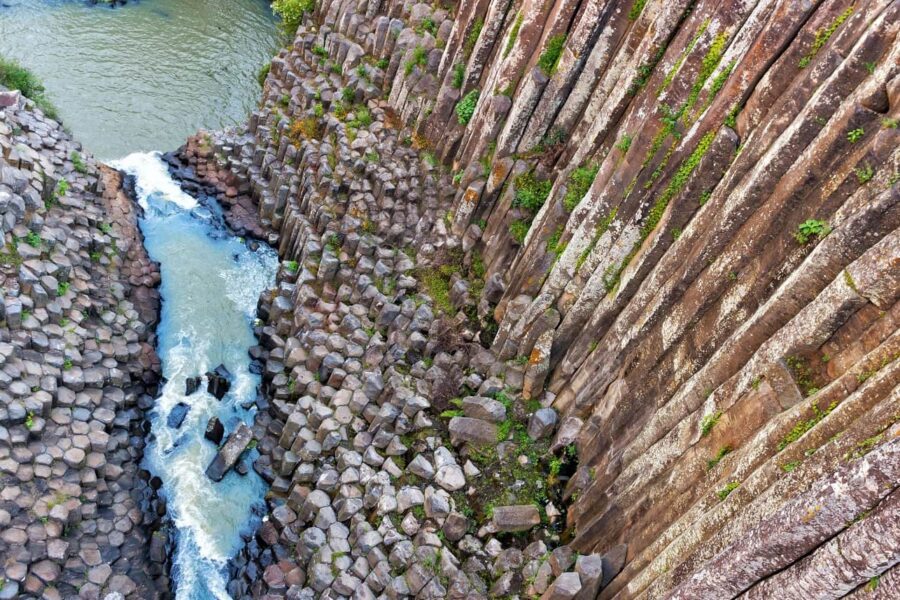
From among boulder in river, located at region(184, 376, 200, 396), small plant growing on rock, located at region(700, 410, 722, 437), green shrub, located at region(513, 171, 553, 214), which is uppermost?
small plant growing on rock, located at region(700, 410, 722, 437)

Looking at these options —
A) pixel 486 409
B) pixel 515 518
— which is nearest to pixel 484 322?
pixel 486 409

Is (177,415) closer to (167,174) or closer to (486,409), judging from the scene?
(486,409)

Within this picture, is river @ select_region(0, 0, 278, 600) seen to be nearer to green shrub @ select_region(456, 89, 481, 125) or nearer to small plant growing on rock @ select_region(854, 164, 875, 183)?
green shrub @ select_region(456, 89, 481, 125)

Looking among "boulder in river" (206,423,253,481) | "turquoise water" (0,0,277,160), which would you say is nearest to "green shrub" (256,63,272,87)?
"turquoise water" (0,0,277,160)

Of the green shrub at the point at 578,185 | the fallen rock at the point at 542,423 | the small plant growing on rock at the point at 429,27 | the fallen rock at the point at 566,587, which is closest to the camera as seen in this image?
the fallen rock at the point at 566,587

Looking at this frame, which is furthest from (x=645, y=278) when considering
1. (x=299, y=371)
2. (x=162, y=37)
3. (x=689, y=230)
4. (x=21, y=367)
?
(x=162, y=37)

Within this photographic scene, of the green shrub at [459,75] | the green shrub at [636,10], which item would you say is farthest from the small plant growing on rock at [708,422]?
the green shrub at [459,75]

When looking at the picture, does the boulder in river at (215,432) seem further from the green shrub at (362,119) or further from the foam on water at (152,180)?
the green shrub at (362,119)
